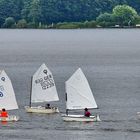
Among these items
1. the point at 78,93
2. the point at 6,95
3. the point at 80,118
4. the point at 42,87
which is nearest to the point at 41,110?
the point at 42,87

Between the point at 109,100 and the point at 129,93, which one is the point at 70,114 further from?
the point at 129,93

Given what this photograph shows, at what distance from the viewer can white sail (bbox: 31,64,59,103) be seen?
126562 millimetres

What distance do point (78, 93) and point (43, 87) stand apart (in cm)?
820

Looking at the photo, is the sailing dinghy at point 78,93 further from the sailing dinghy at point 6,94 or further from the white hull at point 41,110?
the sailing dinghy at point 6,94

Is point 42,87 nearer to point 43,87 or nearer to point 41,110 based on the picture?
point 43,87

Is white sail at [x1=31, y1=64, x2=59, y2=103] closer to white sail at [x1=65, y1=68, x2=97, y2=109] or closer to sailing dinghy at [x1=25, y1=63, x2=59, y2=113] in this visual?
sailing dinghy at [x1=25, y1=63, x2=59, y2=113]

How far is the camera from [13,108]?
12162 centimetres

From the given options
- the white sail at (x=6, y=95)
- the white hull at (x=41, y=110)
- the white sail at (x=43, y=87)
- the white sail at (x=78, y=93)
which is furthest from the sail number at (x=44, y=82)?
the white sail at (x=78, y=93)

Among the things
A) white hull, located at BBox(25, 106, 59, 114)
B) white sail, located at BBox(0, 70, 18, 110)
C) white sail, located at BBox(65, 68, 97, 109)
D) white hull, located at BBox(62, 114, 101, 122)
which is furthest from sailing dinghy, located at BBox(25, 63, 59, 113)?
white hull, located at BBox(62, 114, 101, 122)

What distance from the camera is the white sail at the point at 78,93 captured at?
119 meters

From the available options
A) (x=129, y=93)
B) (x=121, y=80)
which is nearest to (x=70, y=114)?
(x=129, y=93)

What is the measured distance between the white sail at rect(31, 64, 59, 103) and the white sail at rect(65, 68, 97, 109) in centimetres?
761

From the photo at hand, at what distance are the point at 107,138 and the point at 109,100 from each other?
32.7 metres

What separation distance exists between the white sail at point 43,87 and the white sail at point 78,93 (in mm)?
7606
